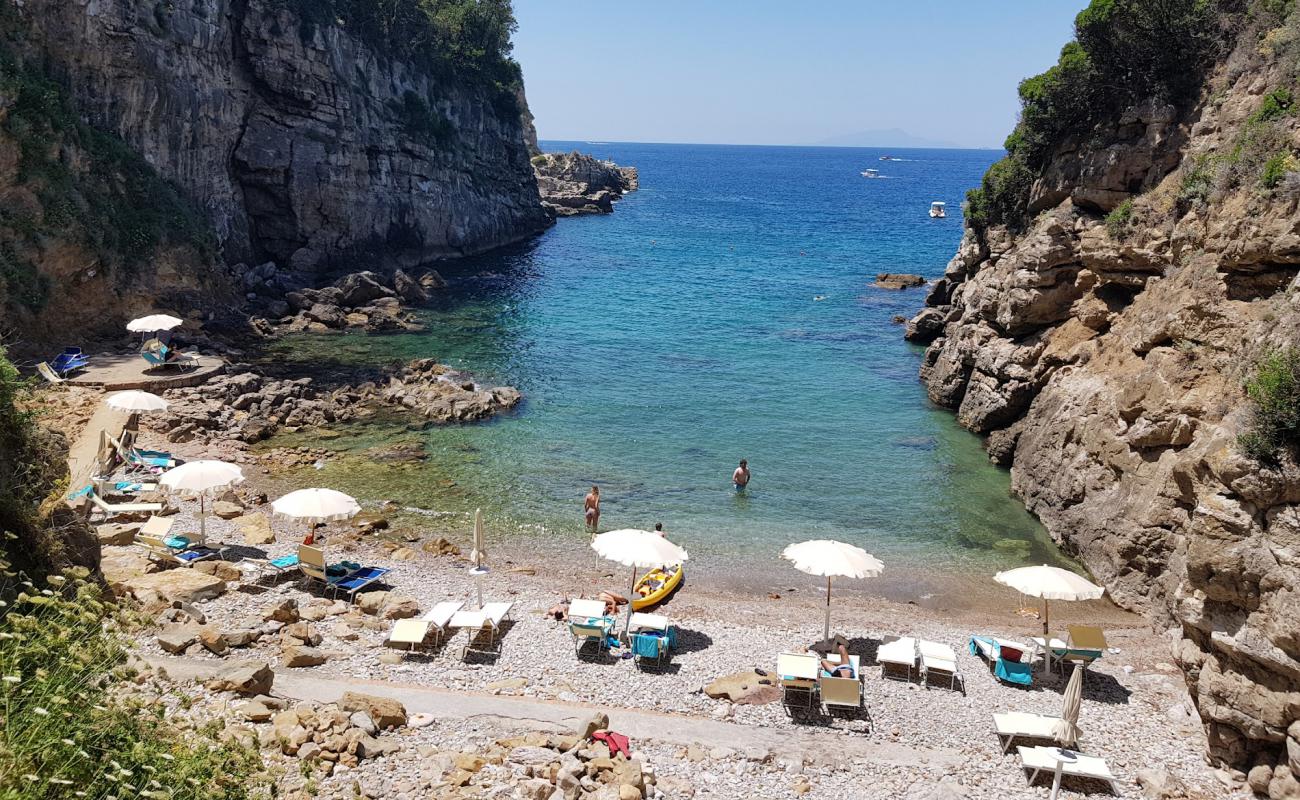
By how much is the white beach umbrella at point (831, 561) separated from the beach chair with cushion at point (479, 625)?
5518mm

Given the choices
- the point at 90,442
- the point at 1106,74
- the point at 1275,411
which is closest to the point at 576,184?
the point at 1106,74

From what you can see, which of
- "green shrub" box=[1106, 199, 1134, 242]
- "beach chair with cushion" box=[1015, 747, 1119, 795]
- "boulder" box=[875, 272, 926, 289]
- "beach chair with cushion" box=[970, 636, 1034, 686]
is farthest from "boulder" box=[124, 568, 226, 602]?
"boulder" box=[875, 272, 926, 289]

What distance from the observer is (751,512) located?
23.8m

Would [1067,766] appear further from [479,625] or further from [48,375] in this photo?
[48,375]

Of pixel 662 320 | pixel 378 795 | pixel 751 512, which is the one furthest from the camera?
pixel 662 320

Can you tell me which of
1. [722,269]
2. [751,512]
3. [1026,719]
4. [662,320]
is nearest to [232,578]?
[751,512]

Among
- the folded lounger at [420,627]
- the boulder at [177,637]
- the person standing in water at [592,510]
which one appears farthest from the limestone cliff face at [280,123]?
the folded lounger at [420,627]

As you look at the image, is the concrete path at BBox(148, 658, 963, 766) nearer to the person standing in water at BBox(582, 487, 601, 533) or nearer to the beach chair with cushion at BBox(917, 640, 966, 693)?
the beach chair with cushion at BBox(917, 640, 966, 693)

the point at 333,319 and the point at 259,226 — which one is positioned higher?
the point at 259,226

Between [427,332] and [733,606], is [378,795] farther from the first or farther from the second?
[427,332]

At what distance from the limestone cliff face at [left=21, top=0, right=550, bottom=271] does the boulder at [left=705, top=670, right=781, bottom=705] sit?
Result: 37.0m

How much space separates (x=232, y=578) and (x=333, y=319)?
27549mm

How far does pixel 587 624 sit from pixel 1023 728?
23.6 feet

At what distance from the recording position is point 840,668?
14.3 m
